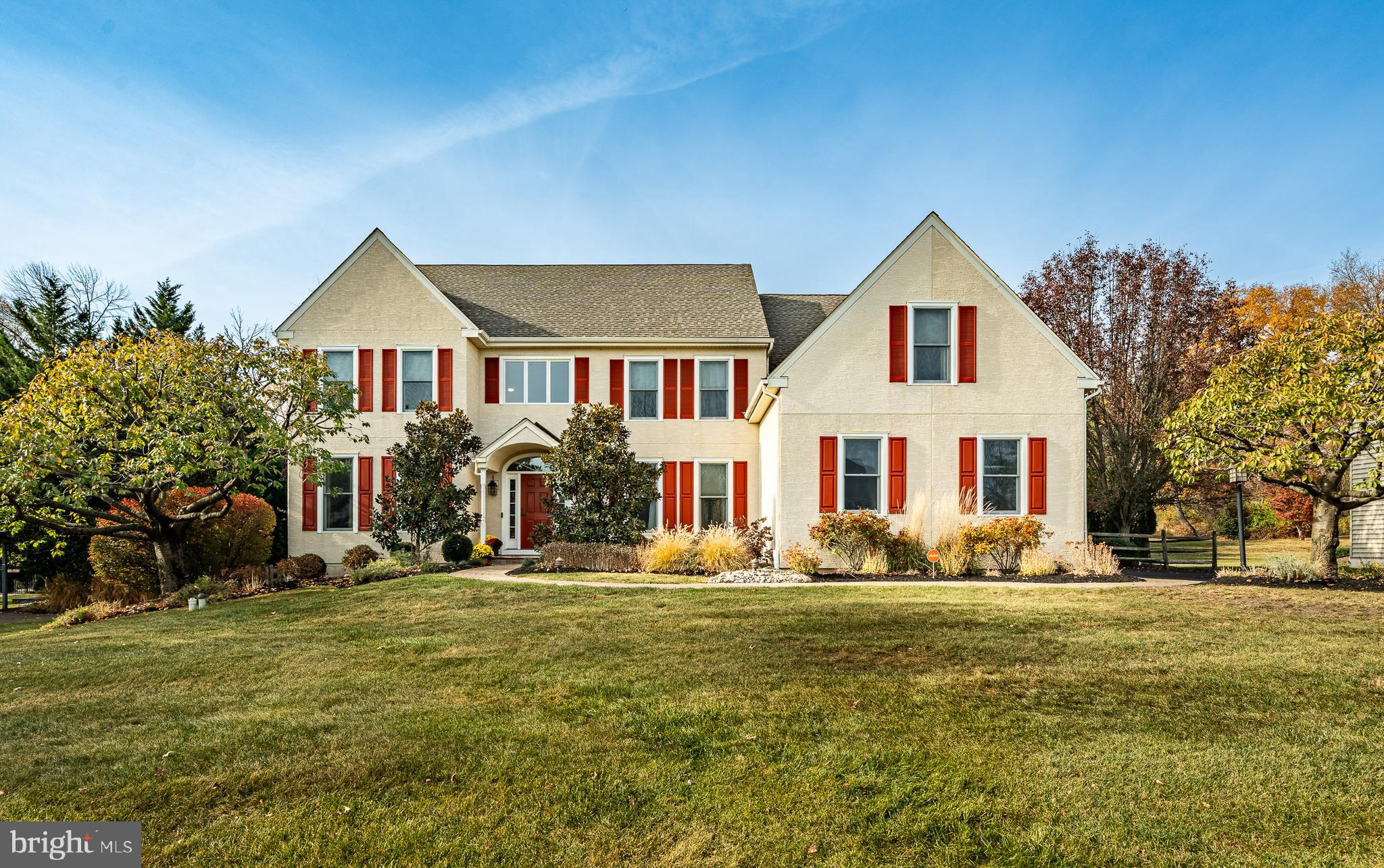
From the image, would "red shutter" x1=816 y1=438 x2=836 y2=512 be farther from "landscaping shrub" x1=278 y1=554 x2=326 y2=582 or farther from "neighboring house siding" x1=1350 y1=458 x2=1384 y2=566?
"neighboring house siding" x1=1350 y1=458 x2=1384 y2=566

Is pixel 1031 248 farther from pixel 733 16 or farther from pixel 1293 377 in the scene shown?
pixel 733 16

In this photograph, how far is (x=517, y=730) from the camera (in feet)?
16.9

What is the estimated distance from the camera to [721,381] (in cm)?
1878

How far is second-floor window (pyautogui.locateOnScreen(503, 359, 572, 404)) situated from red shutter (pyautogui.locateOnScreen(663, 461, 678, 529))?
3432 mm

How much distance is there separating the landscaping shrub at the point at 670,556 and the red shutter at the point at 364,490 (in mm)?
7683

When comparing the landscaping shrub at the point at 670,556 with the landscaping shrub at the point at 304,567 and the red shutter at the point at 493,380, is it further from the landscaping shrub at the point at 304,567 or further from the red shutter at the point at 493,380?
the landscaping shrub at the point at 304,567

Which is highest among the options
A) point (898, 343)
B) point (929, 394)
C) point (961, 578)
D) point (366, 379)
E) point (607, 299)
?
point (607, 299)

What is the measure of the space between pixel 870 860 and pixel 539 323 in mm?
17079

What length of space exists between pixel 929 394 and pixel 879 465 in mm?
1817

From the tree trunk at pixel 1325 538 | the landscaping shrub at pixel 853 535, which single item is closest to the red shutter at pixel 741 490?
the landscaping shrub at pixel 853 535

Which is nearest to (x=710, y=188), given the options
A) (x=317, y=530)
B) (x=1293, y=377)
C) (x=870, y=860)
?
(x=1293, y=377)

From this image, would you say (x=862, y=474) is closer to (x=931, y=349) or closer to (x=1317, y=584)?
(x=931, y=349)

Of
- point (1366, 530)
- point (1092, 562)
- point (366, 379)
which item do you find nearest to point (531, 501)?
point (366, 379)

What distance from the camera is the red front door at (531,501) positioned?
18406 mm
